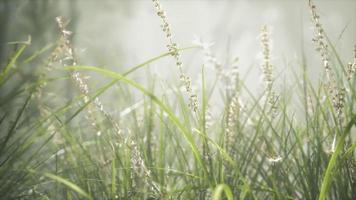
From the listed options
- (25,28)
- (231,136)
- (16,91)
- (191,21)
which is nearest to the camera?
(16,91)

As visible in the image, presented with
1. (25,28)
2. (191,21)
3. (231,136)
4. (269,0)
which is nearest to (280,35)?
(269,0)

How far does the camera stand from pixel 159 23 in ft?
40.6

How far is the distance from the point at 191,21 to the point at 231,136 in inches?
590

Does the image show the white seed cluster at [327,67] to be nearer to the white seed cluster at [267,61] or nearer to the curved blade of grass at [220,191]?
the white seed cluster at [267,61]

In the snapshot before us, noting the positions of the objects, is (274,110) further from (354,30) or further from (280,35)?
(280,35)

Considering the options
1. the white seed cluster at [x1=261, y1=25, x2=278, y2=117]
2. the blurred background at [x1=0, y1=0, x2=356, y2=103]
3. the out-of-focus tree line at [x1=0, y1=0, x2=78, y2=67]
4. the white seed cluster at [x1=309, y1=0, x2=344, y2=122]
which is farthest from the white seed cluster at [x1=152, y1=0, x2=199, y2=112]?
the out-of-focus tree line at [x1=0, y1=0, x2=78, y2=67]

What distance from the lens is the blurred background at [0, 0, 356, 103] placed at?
7180mm

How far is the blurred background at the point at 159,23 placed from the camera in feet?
23.6

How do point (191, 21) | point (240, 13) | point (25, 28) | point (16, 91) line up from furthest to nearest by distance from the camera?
point (240, 13), point (191, 21), point (25, 28), point (16, 91)

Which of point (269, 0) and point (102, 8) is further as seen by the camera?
point (269, 0)

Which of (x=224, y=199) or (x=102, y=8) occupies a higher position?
(x=102, y=8)

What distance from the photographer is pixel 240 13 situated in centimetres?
1908

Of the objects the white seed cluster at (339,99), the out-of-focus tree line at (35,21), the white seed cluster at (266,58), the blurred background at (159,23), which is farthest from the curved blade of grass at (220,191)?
the out-of-focus tree line at (35,21)

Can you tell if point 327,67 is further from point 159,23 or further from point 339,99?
point 159,23
